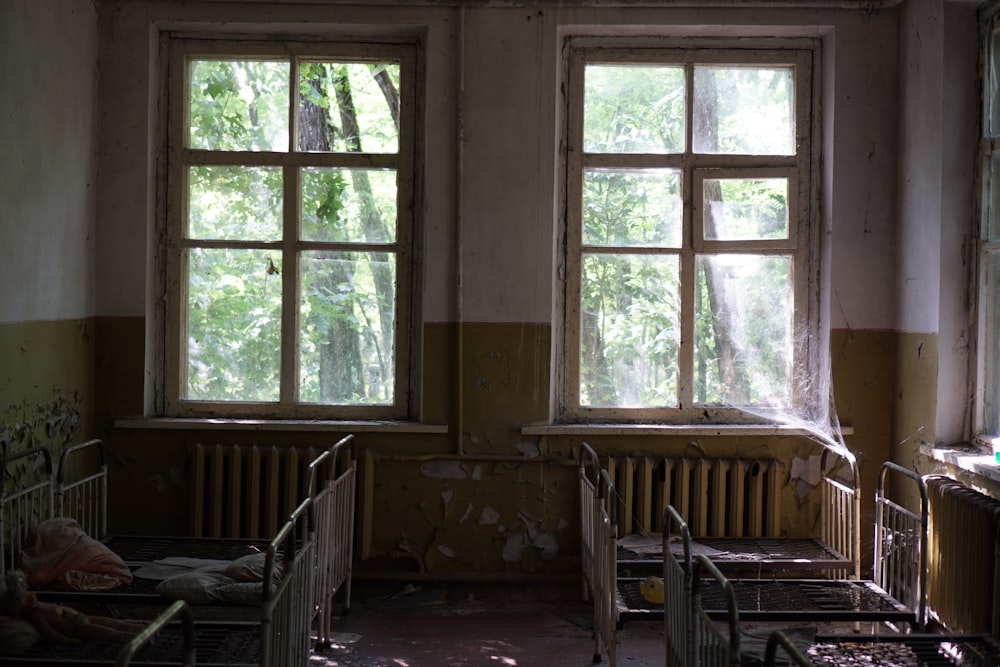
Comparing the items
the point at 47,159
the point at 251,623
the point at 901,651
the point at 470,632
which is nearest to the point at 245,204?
the point at 47,159

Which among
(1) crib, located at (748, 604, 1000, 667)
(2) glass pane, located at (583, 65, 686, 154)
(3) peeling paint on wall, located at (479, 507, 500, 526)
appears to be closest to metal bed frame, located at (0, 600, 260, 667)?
(1) crib, located at (748, 604, 1000, 667)

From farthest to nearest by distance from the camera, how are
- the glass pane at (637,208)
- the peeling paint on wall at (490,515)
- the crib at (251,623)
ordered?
the glass pane at (637,208), the peeling paint on wall at (490,515), the crib at (251,623)

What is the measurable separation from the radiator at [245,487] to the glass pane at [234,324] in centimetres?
35

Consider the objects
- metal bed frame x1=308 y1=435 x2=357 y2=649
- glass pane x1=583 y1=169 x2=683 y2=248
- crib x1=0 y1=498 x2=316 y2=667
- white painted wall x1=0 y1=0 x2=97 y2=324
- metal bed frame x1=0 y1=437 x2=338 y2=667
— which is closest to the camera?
crib x1=0 y1=498 x2=316 y2=667

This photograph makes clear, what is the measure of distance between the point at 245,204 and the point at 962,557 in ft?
12.4

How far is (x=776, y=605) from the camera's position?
12.5 feet

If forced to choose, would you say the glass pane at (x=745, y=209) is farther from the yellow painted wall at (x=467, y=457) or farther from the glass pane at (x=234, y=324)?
the glass pane at (x=234, y=324)

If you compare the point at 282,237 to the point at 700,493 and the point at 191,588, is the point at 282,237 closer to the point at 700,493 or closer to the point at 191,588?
the point at 191,588

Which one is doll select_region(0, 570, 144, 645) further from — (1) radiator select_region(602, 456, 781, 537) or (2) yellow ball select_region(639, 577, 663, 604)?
(1) radiator select_region(602, 456, 781, 537)

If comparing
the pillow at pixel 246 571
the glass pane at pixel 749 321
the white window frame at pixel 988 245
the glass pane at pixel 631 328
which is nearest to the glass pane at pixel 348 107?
the glass pane at pixel 631 328

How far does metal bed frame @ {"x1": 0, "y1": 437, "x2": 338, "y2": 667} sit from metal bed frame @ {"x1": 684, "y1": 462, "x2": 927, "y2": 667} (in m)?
1.18

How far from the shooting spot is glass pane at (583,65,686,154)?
520 centimetres

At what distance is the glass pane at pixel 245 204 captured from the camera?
521cm

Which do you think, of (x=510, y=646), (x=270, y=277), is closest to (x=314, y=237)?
(x=270, y=277)
